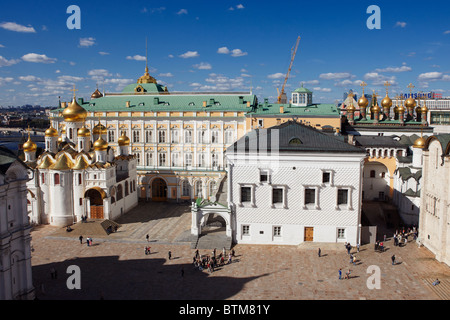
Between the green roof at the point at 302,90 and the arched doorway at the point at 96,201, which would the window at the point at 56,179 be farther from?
the green roof at the point at 302,90

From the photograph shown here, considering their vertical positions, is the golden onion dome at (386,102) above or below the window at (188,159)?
above

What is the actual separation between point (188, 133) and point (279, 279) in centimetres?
3193

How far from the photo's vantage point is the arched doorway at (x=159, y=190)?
191ft

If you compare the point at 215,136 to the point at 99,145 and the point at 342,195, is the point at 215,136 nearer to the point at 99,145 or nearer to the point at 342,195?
the point at 99,145

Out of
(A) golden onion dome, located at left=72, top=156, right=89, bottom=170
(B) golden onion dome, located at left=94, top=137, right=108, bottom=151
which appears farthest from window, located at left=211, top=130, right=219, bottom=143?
(A) golden onion dome, located at left=72, top=156, right=89, bottom=170

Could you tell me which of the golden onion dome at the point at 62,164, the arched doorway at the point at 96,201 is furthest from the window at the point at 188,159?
the golden onion dome at the point at 62,164

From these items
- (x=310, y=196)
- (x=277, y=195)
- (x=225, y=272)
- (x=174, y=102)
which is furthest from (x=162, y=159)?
(x=225, y=272)

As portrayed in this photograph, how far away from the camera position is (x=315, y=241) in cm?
3769

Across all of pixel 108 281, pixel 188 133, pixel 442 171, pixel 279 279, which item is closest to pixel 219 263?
pixel 279 279

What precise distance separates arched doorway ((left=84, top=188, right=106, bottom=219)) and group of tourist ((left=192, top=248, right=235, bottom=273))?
623 inches

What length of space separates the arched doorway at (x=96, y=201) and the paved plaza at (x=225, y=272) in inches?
169

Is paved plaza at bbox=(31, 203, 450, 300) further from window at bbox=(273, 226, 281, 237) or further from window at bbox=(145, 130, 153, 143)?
window at bbox=(145, 130, 153, 143)
